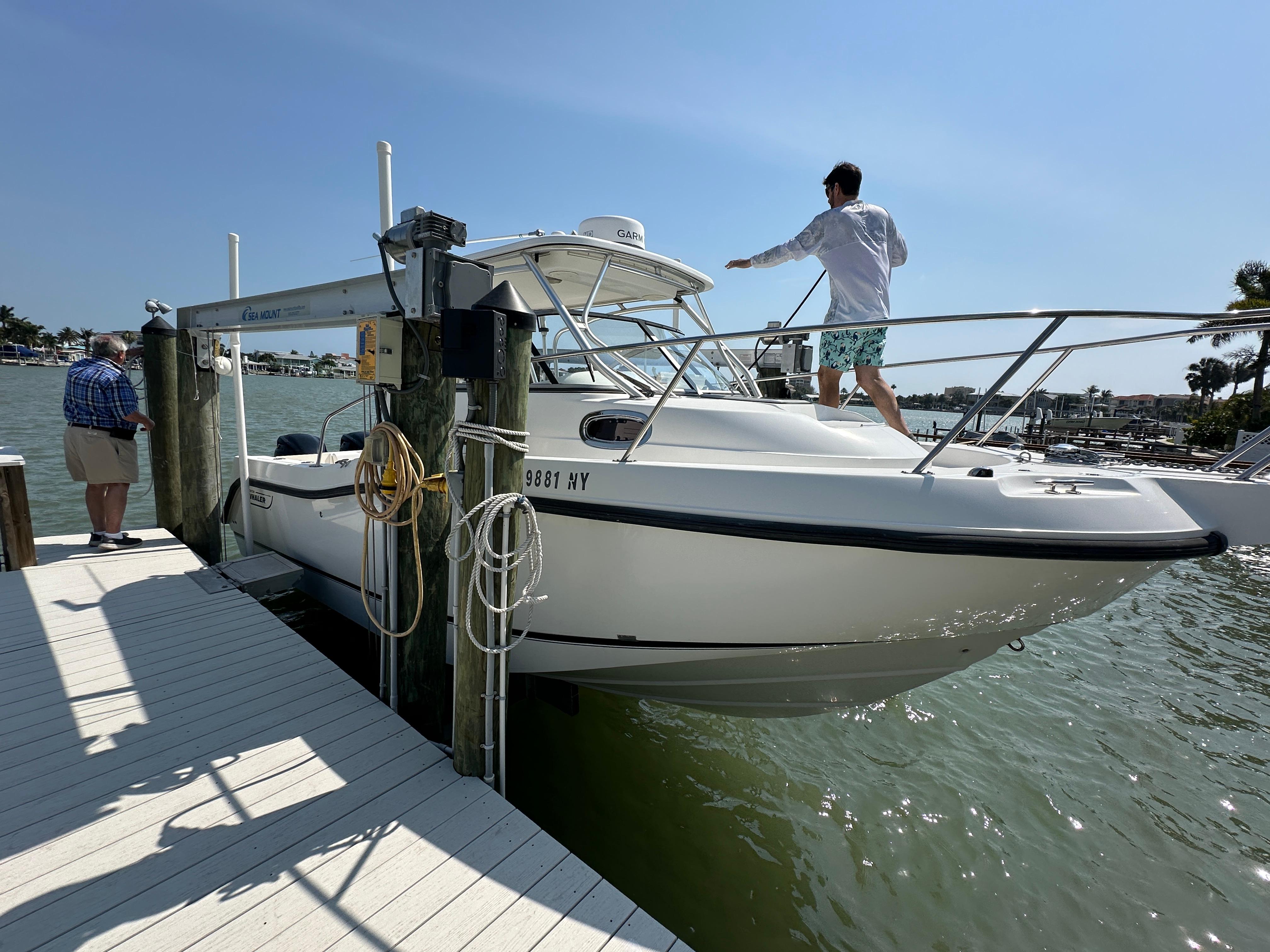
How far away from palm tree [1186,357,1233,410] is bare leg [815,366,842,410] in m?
67.4

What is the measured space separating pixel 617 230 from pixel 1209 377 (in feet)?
241

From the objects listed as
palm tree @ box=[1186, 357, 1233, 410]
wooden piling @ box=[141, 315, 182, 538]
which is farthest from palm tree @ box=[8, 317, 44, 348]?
palm tree @ box=[1186, 357, 1233, 410]

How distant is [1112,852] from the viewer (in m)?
2.88

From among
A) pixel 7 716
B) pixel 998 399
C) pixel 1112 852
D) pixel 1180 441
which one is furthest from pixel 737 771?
pixel 1180 441

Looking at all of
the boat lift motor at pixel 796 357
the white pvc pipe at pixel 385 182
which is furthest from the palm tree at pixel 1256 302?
the white pvc pipe at pixel 385 182

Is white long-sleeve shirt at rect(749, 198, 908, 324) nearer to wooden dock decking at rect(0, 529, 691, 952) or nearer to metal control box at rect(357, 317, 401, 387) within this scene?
metal control box at rect(357, 317, 401, 387)

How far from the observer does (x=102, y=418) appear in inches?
179

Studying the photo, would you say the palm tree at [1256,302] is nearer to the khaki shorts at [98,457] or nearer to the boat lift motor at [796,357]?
the boat lift motor at [796,357]

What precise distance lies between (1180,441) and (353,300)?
1488 inches

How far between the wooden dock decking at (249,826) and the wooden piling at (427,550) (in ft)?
0.71

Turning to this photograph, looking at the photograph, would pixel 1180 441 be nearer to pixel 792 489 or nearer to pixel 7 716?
pixel 792 489

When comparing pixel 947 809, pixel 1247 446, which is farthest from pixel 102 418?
pixel 1247 446

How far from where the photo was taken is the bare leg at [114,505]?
16.2 ft

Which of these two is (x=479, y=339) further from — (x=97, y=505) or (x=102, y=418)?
(x=97, y=505)
